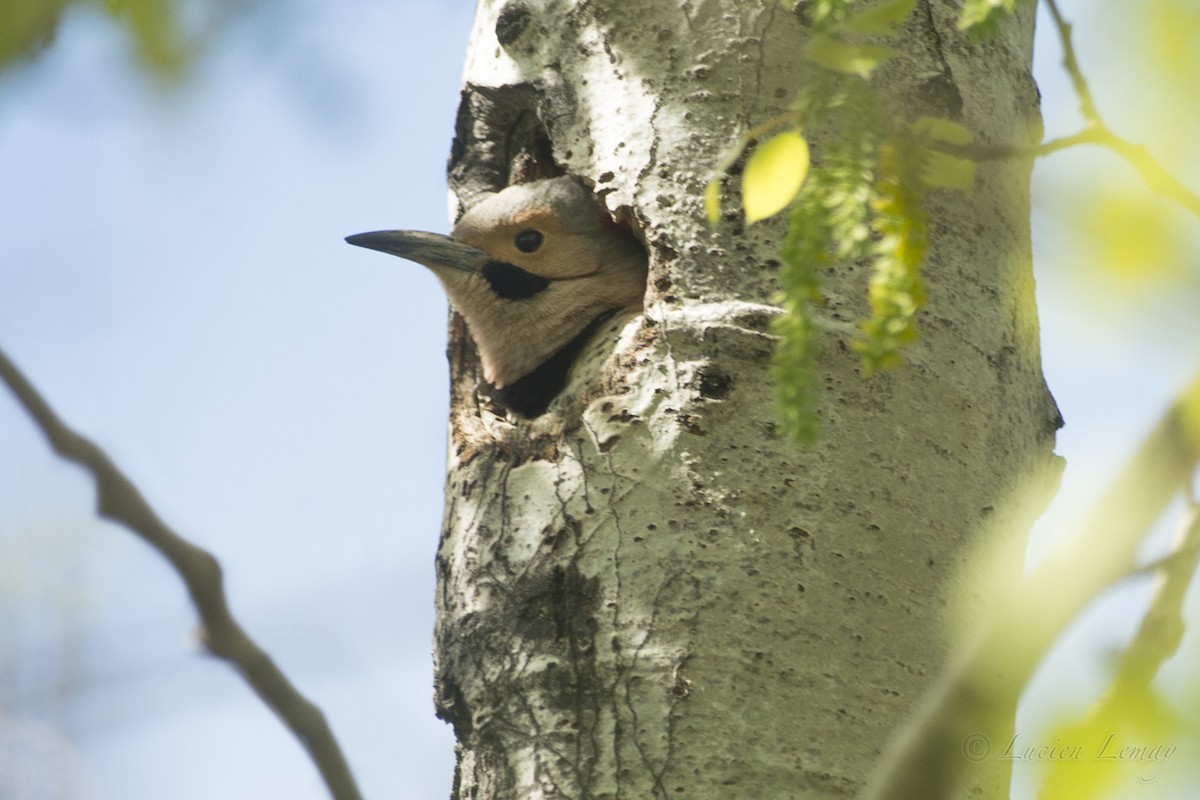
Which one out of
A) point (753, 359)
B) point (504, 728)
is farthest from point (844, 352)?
point (504, 728)

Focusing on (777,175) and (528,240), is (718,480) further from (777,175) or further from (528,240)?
(528,240)

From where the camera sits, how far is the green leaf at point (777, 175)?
168 cm

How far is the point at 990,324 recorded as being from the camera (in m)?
2.91

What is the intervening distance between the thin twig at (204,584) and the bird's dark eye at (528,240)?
2.29m

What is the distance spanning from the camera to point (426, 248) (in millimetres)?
4336

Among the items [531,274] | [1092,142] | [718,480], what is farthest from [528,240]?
[1092,142]

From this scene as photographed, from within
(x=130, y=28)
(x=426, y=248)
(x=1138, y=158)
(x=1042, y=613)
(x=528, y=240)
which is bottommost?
(x=1042, y=613)

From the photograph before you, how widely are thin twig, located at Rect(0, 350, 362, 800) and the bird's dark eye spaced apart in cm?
229

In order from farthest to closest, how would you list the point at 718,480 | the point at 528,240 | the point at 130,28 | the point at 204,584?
the point at 528,240 < the point at 718,480 < the point at 130,28 < the point at 204,584

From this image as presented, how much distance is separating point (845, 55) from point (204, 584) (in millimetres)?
1082

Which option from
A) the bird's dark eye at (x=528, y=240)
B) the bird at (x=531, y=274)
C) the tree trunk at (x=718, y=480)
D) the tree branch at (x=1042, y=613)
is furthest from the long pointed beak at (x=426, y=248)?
the tree branch at (x=1042, y=613)

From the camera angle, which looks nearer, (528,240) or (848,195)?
(848,195)

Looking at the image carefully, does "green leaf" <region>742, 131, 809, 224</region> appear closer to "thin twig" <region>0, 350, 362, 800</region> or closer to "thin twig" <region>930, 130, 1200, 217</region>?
"thin twig" <region>930, 130, 1200, 217</region>

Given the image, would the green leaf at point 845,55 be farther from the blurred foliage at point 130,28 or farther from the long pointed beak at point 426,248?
the long pointed beak at point 426,248
